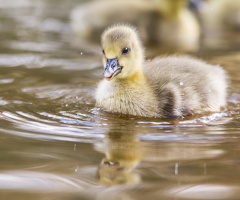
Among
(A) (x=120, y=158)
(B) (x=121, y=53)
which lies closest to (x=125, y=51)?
(B) (x=121, y=53)

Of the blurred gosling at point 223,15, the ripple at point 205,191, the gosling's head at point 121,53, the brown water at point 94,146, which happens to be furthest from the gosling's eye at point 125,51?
the blurred gosling at point 223,15

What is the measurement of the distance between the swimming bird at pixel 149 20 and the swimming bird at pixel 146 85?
2476mm

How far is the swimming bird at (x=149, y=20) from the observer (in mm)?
6445

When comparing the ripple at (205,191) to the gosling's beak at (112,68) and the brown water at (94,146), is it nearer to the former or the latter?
the brown water at (94,146)

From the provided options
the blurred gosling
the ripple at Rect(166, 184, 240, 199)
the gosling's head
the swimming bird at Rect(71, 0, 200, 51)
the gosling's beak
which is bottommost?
the ripple at Rect(166, 184, 240, 199)

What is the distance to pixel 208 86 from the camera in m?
3.67

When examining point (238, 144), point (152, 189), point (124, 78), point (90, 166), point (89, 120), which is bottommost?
point (152, 189)

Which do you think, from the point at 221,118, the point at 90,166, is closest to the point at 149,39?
the point at 221,118

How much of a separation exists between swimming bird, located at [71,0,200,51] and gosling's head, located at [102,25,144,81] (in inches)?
103

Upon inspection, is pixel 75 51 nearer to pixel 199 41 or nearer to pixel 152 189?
pixel 199 41

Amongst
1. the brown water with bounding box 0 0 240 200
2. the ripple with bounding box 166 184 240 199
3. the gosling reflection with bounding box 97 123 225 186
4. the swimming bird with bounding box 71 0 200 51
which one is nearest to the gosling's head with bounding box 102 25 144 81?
the brown water with bounding box 0 0 240 200

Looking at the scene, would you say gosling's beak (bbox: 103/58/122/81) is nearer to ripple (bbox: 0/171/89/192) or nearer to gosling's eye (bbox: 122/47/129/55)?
gosling's eye (bbox: 122/47/129/55)

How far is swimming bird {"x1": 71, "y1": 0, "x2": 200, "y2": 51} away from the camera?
645cm

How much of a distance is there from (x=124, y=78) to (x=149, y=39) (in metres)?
3.07
